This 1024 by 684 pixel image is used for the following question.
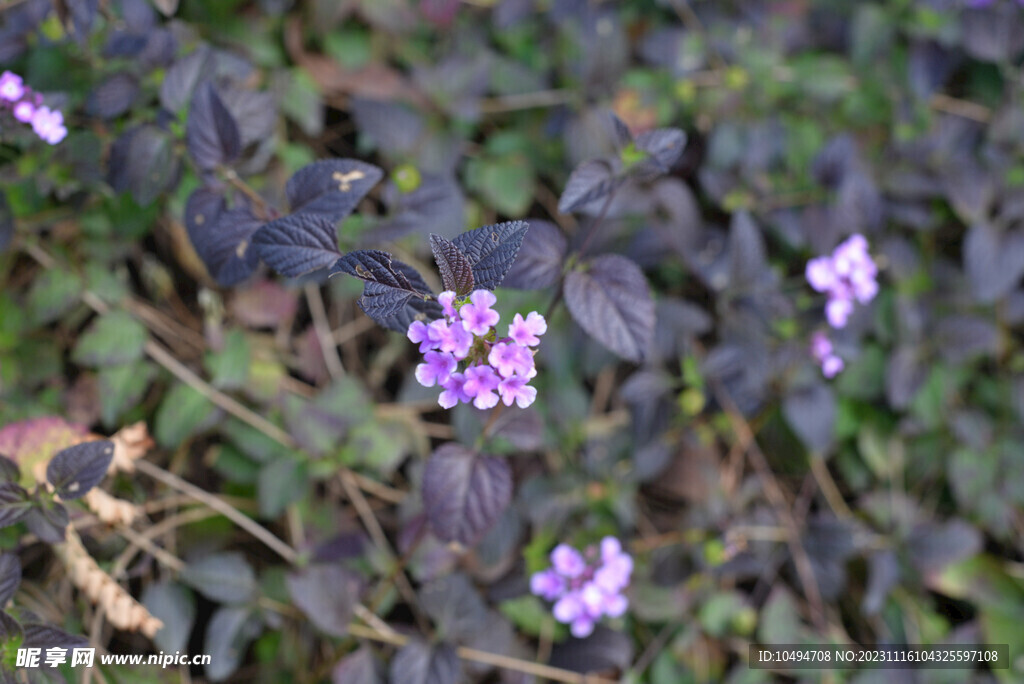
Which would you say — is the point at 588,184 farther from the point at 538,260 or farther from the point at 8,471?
the point at 8,471

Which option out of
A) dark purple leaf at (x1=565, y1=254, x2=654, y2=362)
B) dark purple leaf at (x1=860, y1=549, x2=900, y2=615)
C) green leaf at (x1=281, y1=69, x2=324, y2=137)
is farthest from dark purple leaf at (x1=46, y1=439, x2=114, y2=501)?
dark purple leaf at (x1=860, y1=549, x2=900, y2=615)

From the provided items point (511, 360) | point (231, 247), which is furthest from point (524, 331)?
point (231, 247)

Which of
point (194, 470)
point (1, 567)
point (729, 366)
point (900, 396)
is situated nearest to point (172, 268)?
point (194, 470)

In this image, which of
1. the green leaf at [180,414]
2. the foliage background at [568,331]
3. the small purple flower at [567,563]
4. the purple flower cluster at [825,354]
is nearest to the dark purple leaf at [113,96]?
the foliage background at [568,331]

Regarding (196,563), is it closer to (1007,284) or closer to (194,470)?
(194,470)

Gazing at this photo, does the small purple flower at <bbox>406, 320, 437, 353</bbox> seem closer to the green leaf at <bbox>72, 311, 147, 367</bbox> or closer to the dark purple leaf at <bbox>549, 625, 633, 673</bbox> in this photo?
the green leaf at <bbox>72, 311, 147, 367</bbox>

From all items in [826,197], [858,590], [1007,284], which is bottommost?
[858,590]

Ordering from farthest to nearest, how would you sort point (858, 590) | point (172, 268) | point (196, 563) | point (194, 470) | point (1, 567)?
point (858, 590) < point (172, 268) < point (194, 470) < point (196, 563) < point (1, 567)

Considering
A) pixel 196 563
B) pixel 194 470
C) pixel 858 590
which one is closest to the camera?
pixel 196 563
